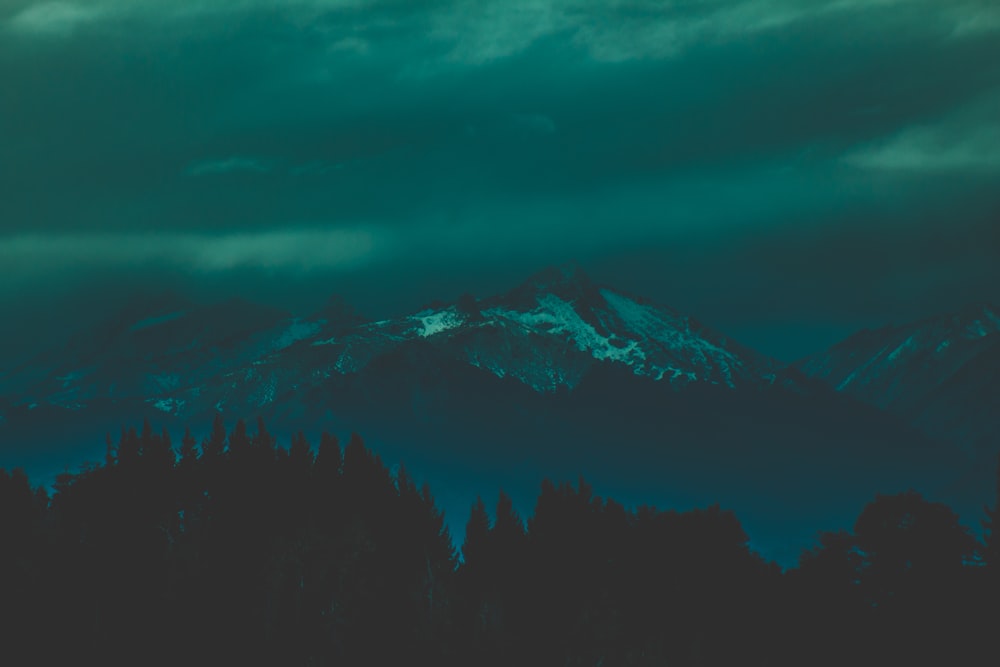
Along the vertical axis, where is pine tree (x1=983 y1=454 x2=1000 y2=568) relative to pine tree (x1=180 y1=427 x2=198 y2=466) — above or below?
below

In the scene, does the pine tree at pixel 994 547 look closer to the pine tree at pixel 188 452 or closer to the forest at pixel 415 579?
the forest at pixel 415 579

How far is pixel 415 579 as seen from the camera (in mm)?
118125

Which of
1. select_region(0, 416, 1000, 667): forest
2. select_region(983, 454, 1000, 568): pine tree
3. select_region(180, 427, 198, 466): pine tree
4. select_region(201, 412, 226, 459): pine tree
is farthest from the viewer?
select_region(201, 412, 226, 459): pine tree

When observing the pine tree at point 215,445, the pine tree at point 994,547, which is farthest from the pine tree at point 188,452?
the pine tree at point 994,547

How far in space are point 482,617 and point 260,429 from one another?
178 feet

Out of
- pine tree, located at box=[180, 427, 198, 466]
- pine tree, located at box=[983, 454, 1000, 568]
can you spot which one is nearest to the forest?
pine tree, located at box=[983, 454, 1000, 568]

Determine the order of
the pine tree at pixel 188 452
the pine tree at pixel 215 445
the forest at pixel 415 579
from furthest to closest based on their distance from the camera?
the pine tree at pixel 215 445
the pine tree at pixel 188 452
the forest at pixel 415 579

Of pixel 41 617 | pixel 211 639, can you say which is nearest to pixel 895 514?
pixel 211 639

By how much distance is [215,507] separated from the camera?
13388 centimetres

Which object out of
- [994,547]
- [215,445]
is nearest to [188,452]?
[215,445]

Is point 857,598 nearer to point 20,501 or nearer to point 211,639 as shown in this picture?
point 211,639

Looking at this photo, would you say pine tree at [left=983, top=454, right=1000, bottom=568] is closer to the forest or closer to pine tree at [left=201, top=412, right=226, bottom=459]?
the forest

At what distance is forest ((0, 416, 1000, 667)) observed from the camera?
349 feet

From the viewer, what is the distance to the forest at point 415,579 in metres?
106
